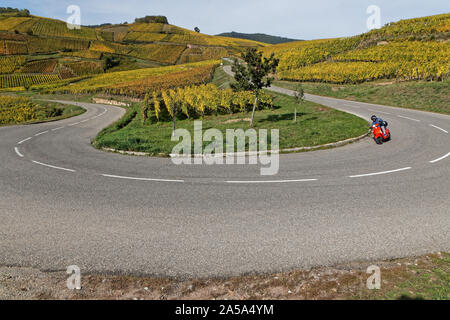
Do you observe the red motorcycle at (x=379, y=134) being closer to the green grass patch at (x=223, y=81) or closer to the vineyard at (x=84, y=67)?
the green grass patch at (x=223, y=81)

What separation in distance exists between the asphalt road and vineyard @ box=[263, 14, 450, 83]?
1479 inches

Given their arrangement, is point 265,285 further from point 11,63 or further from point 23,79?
point 11,63

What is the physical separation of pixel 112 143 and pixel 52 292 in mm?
12604

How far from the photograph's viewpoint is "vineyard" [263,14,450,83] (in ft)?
137

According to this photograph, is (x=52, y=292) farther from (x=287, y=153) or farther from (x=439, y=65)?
(x=439, y=65)

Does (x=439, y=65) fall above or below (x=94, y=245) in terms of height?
above

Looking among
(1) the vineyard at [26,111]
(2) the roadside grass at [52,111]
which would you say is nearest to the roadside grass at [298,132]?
(2) the roadside grass at [52,111]

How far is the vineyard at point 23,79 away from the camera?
89125mm

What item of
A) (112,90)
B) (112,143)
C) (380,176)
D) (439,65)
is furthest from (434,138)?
(112,90)

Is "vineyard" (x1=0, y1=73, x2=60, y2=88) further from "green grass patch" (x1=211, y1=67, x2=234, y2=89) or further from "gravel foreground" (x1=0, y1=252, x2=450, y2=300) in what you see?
"gravel foreground" (x1=0, y1=252, x2=450, y2=300)

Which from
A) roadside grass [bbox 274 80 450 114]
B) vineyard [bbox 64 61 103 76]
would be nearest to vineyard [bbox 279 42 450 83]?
roadside grass [bbox 274 80 450 114]

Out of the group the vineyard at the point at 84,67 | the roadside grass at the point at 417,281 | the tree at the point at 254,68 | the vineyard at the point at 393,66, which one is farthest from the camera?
the vineyard at the point at 84,67

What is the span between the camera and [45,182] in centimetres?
971

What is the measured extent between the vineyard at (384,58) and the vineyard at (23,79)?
84.0 m
